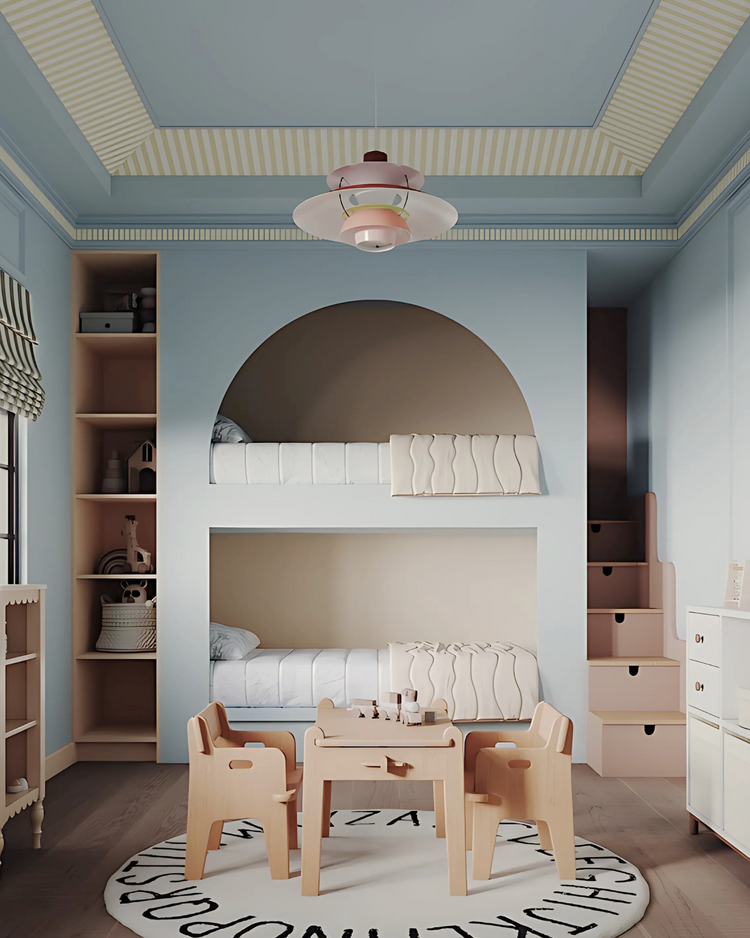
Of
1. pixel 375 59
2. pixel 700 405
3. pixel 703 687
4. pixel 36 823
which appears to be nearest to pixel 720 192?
pixel 700 405

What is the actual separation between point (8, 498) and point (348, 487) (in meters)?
1.73

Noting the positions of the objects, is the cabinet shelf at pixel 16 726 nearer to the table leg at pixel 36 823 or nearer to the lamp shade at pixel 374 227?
the table leg at pixel 36 823

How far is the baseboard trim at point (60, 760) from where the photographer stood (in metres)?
4.34

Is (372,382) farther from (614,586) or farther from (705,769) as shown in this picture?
(705,769)

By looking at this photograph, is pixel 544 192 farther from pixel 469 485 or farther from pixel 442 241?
pixel 469 485

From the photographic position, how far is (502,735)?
3.36m

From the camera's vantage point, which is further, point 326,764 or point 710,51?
point 710,51

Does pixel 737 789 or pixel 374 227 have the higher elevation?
pixel 374 227

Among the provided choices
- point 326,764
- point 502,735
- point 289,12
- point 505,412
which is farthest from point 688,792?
point 289,12

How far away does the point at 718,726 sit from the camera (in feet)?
10.6

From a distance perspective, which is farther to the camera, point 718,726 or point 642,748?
point 642,748

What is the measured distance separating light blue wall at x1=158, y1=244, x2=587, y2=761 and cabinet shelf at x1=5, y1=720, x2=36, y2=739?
4.47 feet

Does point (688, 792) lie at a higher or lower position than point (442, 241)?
lower

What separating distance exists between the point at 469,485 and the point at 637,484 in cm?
160
